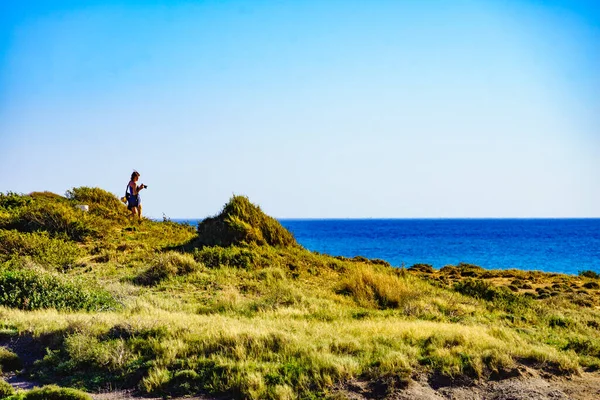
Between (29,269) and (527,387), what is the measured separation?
43.0ft

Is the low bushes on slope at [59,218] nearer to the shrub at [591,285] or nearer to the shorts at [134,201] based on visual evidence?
the shorts at [134,201]

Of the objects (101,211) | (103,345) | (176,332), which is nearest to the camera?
(103,345)

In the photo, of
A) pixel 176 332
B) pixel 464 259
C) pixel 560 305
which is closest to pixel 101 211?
pixel 176 332

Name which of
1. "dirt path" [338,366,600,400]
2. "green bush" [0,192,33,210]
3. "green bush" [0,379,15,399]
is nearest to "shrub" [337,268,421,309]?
"dirt path" [338,366,600,400]

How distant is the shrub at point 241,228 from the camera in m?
20.4

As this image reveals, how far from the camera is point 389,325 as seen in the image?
1118 centimetres

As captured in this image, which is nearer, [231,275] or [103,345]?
[103,345]

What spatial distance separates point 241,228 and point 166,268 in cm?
417

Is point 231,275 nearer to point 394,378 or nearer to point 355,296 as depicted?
point 355,296

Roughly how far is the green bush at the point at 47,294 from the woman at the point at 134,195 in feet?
29.9

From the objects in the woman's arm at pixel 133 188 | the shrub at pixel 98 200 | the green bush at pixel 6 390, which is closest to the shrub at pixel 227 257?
the woman's arm at pixel 133 188

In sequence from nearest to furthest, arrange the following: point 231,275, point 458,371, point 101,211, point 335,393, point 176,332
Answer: point 335,393 < point 458,371 < point 176,332 < point 231,275 < point 101,211

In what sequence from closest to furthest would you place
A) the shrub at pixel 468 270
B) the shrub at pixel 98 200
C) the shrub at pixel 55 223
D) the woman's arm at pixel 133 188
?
the shrub at pixel 55 223
the woman's arm at pixel 133 188
the shrub at pixel 98 200
the shrub at pixel 468 270

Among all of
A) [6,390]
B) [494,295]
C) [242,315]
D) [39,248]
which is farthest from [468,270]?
[6,390]
